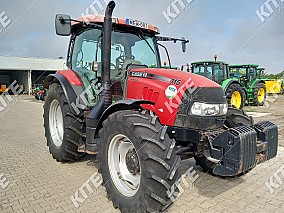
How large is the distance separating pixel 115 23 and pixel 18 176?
2.90 m

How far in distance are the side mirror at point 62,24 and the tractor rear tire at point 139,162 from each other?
4.38 ft

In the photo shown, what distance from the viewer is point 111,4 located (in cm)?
330

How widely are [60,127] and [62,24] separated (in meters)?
2.28

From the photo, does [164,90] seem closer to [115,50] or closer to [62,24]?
[115,50]

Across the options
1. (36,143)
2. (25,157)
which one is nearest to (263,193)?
(25,157)

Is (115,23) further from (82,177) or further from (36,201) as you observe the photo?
(36,201)

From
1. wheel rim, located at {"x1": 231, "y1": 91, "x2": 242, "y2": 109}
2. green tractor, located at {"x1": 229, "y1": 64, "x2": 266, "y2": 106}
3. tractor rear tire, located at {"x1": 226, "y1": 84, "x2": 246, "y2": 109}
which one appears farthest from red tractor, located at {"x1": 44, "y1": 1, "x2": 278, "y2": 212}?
green tractor, located at {"x1": 229, "y1": 64, "x2": 266, "y2": 106}

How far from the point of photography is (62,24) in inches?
129

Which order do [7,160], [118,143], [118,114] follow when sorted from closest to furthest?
[118,114], [118,143], [7,160]

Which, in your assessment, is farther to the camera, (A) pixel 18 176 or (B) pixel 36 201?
(A) pixel 18 176

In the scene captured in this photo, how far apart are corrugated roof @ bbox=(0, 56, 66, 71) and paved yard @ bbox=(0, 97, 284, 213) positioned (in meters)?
29.9

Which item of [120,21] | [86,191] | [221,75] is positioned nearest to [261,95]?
[221,75]

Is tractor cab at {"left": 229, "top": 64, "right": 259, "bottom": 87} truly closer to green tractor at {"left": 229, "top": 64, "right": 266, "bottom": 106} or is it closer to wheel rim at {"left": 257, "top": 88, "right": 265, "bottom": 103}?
green tractor at {"left": 229, "top": 64, "right": 266, "bottom": 106}

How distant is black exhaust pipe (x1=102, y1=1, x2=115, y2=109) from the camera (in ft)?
11.1
